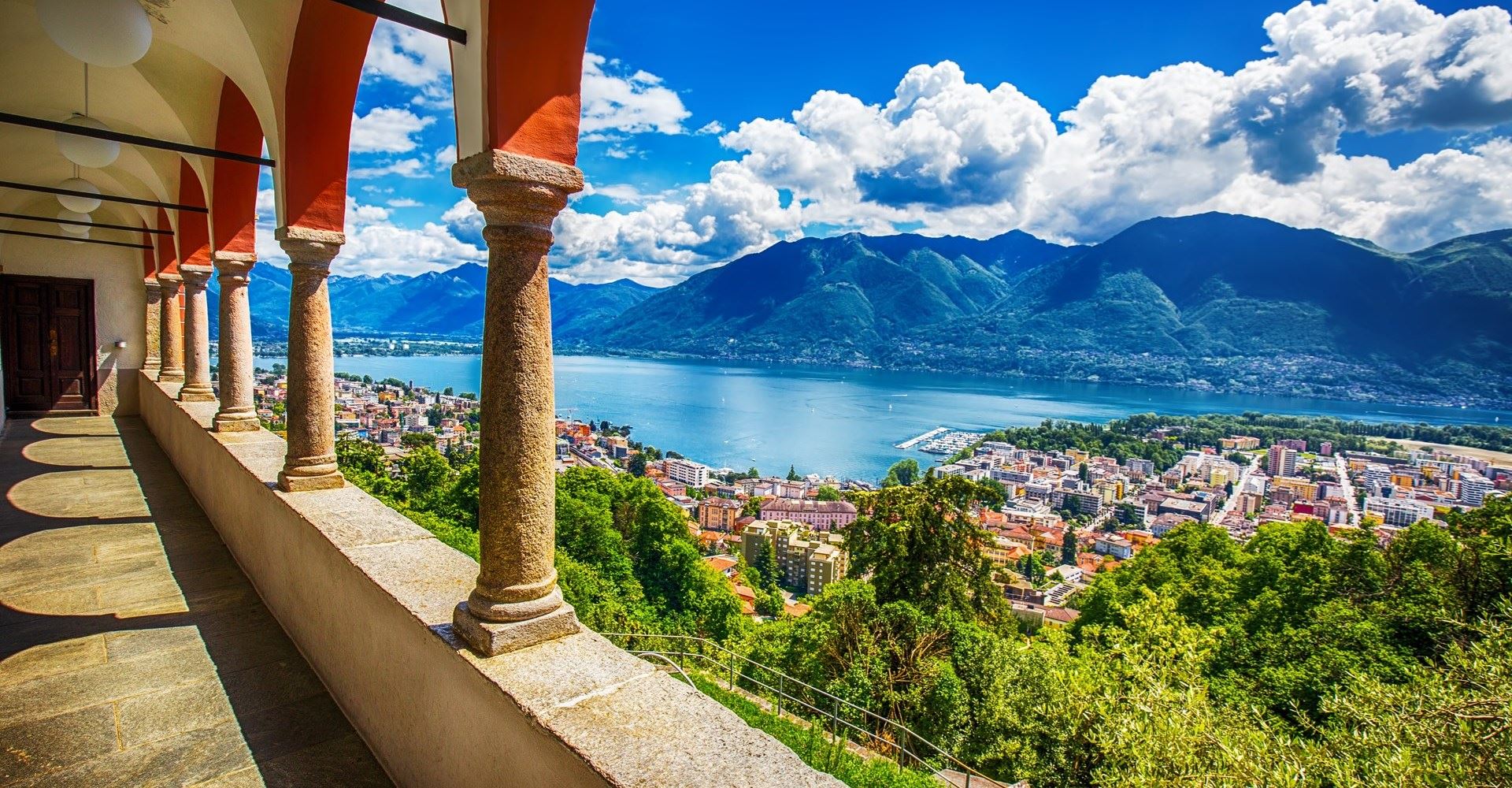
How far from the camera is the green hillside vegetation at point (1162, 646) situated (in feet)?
20.2

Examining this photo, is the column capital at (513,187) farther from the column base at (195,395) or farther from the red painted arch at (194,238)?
the red painted arch at (194,238)

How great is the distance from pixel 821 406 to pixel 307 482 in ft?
258

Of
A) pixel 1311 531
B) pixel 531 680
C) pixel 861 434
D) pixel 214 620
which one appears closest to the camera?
pixel 531 680

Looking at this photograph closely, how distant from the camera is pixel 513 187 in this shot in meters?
1.87

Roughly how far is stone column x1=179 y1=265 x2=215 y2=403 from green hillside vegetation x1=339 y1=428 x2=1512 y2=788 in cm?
802

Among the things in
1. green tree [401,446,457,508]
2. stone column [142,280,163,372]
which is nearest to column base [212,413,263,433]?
stone column [142,280,163,372]

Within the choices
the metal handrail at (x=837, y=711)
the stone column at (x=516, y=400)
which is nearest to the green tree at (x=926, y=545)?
the metal handrail at (x=837, y=711)

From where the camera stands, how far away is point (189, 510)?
488 cm

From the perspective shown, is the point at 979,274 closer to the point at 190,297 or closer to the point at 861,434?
the point at 861,434

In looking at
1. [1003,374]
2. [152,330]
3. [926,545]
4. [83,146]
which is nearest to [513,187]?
[83,146]

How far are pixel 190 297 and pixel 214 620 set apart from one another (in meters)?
4.95

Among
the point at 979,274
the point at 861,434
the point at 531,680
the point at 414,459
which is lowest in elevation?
the point at 861,434

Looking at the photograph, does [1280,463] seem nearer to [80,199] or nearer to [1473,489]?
[1473,489]

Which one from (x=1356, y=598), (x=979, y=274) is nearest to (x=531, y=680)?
(x=1356, y=598)
